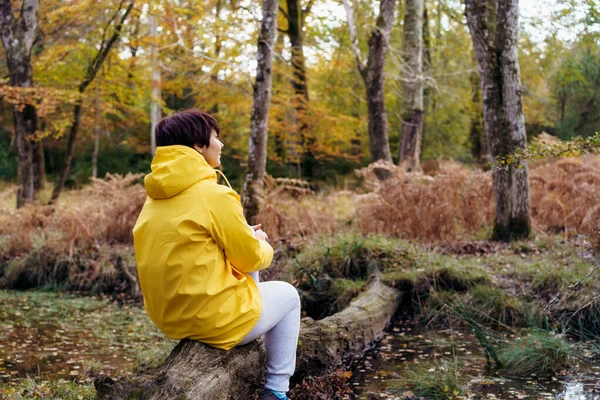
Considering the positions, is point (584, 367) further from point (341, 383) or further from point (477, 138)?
point (477, 138)

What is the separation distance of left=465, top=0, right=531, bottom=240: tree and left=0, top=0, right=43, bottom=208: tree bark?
8.32 meters

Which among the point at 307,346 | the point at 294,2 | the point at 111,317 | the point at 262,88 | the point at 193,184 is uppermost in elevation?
the point at 294,2

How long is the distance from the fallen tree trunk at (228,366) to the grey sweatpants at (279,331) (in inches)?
4.7

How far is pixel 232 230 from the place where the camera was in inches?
128

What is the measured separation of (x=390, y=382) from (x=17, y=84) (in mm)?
10310

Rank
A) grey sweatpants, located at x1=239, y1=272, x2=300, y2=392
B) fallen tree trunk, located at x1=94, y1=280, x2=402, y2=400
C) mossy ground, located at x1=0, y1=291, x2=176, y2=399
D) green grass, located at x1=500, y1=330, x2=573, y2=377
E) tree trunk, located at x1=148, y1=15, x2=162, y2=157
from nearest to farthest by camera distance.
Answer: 1. fallen tree trunk, located at x1=94, y1=280, x2=402, y2=400
2. grey sweatpants, located at x1=239, y1=272, x2=300, y2=392
3. mossy ground, located at x1=0, y1=291, x2=176, y2=399
4. green grass, located at x1=500, y1=330, x2=573, y2=377
5. tree trunk, located at x1=148, y1=15, x2=162, y2=157

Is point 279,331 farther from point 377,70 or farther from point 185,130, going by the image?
point 377,70

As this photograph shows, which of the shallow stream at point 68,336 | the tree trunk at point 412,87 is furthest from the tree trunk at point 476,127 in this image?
the shallow stream at point 68,336

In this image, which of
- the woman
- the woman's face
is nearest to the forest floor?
the woman

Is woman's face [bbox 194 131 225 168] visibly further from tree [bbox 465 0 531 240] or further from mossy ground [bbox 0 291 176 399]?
tree [bbox 465 0 531 240]

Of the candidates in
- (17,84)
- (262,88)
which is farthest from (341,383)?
(17,84)

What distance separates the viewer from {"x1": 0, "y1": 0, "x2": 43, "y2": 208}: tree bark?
485 inches

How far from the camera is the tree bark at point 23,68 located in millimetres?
12328

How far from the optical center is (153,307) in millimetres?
3408
